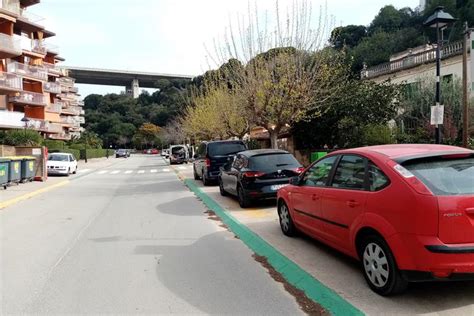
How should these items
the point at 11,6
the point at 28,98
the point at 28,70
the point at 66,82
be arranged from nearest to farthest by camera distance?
the point at 11,6 → the point at 28,98 → the point at 28,70 → the point at 66,82

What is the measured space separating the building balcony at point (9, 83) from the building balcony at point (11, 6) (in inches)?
243

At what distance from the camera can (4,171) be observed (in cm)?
1705

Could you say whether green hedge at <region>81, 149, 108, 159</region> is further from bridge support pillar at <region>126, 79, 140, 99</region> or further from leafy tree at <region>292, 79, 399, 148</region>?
bridge support pillar at <region>126, 79, 140, 99</region>

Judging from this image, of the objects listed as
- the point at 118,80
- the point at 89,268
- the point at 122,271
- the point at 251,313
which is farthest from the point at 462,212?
the point at 118,80

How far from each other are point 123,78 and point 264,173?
466 ft

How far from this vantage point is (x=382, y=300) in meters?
4.54

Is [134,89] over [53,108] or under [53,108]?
over

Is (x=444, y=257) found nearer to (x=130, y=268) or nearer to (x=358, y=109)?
(x=130, y=268)

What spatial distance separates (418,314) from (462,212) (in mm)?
1067

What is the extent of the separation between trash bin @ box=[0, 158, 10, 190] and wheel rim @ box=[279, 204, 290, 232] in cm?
1333

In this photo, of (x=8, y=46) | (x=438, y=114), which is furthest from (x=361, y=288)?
(x=8, y=46)

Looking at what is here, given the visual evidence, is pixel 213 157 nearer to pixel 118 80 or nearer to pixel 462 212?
pixel 462 212

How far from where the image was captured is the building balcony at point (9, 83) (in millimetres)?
40062

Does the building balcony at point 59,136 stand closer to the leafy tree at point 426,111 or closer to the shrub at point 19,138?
the shrub at point 19,138
